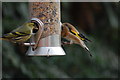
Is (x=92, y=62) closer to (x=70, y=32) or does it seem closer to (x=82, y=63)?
(x=82, y=63)

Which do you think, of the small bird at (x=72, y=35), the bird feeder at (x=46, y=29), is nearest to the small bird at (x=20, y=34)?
the bird feeder at (x=46, y=29)

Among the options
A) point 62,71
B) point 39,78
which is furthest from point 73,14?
point 39,78

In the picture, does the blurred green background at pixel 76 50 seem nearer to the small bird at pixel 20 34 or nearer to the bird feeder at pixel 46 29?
the bird feeder at pixel 46 29

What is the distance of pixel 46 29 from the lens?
5.75 meters

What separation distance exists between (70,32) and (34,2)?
2.43 feet

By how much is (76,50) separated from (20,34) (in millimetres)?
3057

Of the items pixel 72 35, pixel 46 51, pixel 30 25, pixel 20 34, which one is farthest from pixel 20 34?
pixel 72 35

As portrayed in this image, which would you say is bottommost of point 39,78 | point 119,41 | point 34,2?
point 39,78

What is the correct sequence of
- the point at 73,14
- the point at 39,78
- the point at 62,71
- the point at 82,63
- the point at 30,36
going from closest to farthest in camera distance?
1. the point at 30,36
2. the point at 39,78
3. the point at 62,71
4. the point at 82,63
5. the point at 73,14

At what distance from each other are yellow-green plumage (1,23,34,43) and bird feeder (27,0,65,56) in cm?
18

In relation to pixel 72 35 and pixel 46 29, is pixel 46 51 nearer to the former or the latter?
→ pixel 46 29

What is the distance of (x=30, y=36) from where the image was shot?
5.49 metres

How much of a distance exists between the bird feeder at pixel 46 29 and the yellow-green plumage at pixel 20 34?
0.59 feet

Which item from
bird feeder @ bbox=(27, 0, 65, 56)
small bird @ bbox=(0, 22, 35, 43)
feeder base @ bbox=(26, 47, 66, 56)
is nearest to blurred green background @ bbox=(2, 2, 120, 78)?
bird feeder @ bbox=(27, 0, 65, 56)
